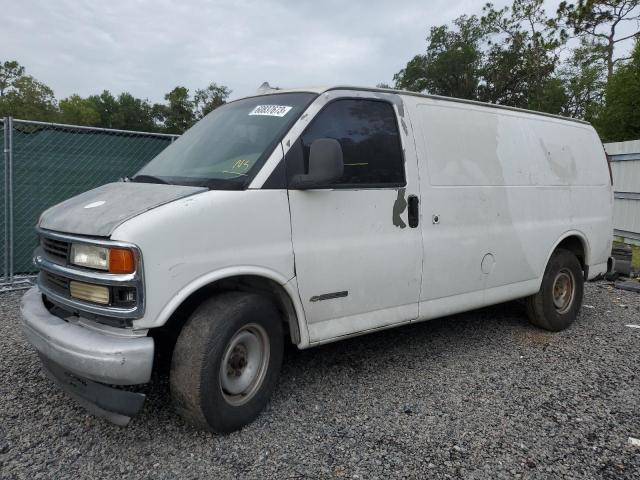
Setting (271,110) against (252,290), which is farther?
(271,110)

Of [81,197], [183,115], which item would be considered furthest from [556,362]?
[183,115]

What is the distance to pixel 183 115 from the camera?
69.9 m

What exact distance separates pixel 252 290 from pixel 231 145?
3.35 feet

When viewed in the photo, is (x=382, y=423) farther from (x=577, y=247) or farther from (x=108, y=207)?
(x=577, y=247)

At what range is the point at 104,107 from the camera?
3068 inches

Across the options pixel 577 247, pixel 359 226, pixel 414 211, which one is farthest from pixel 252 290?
pixel 577 247

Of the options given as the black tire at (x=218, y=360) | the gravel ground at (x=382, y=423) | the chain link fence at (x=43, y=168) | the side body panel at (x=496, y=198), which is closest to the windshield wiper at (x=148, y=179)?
the black tire at (x=218, y=360)

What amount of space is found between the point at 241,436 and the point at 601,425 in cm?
238

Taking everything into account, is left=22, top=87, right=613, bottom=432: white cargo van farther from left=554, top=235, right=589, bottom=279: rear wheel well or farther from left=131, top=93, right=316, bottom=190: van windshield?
left=554, top=235, right=589, bottom=279: rear wheel well

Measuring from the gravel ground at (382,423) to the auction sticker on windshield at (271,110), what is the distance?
2.00 meters

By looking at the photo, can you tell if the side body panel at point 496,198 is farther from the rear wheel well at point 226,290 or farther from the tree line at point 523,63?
the tree line at point 523,63

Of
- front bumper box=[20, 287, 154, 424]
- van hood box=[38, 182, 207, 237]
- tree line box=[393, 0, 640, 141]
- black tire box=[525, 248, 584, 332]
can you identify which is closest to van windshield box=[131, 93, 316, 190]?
van hood box=[38, 182, 207, 237]

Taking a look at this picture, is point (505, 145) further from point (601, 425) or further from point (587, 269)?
point (601, 425)

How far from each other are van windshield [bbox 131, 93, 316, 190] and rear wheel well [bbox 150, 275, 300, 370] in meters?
0.60
